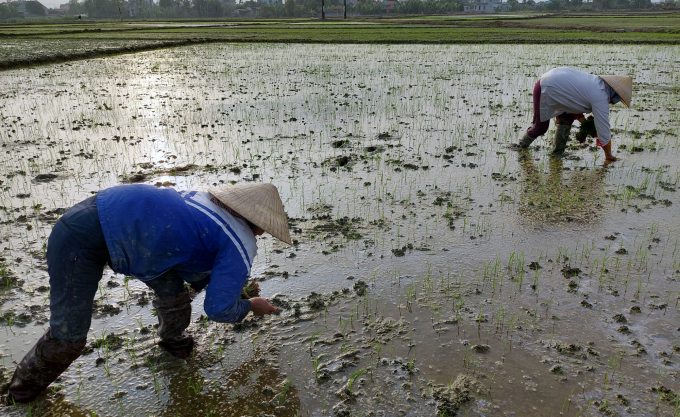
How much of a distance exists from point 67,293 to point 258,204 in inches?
36.8

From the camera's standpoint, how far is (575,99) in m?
5.79

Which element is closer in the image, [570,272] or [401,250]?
[570,272]

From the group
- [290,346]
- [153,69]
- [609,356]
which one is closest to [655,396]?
[609,356]

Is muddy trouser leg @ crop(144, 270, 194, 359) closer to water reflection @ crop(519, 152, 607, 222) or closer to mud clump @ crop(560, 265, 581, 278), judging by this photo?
mud clump @ crop(560, 265, 581, 278)

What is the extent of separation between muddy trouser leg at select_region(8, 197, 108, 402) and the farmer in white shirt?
5.43 m

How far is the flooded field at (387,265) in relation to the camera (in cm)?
251

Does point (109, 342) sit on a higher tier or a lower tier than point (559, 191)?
lower

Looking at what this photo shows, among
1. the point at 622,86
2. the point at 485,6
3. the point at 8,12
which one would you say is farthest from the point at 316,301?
the point at 485,6

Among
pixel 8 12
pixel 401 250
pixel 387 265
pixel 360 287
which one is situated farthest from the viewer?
pixel 8 12

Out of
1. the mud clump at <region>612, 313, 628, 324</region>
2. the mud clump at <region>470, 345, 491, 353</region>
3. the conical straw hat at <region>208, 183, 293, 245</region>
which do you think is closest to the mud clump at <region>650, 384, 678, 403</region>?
the mud clump at <region>612, 313, 628, 324</region>

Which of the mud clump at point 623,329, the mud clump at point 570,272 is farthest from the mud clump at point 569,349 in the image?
the mud clump at point 570,272

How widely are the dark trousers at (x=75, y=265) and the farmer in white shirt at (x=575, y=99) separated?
542cm

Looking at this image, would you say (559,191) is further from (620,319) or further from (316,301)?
(316,301)

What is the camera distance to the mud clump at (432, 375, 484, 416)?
2.39m
